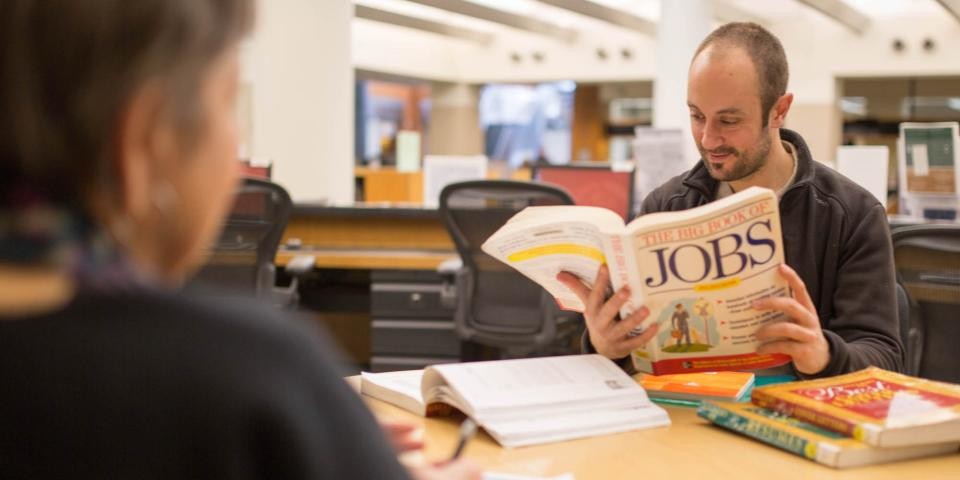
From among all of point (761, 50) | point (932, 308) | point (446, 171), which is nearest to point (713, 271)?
point (761, 50)

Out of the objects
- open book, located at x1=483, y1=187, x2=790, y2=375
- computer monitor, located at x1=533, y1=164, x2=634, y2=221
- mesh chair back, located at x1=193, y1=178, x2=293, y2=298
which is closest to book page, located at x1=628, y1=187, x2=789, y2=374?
open book, located at x1=483, y1=187, x2=790, y2=375

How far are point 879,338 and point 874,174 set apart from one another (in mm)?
2975

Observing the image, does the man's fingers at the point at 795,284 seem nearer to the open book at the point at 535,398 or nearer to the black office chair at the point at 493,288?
the open book at the point at 535,398

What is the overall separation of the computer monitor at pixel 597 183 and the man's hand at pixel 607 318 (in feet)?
10.9

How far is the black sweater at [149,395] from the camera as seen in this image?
20.6 inches

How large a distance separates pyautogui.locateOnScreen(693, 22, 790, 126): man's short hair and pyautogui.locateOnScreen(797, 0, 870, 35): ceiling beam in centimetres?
972

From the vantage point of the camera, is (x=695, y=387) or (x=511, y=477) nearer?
(x=511, y=477)

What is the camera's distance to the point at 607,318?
A: 1610 millimetres

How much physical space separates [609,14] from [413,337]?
864cm

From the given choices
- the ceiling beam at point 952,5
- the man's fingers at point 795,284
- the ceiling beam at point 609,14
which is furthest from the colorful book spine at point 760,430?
the ceiling beam at point 952,5

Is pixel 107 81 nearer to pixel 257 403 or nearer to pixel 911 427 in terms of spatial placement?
pixel 257 403

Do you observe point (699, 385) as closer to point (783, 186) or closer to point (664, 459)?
point (664, 459)

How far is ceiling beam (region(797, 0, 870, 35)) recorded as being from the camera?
11398mm

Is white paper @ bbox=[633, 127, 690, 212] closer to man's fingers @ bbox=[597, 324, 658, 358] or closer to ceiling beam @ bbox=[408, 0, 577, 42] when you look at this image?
man's fingers @ bbox=[597, 324, 658, 358]
